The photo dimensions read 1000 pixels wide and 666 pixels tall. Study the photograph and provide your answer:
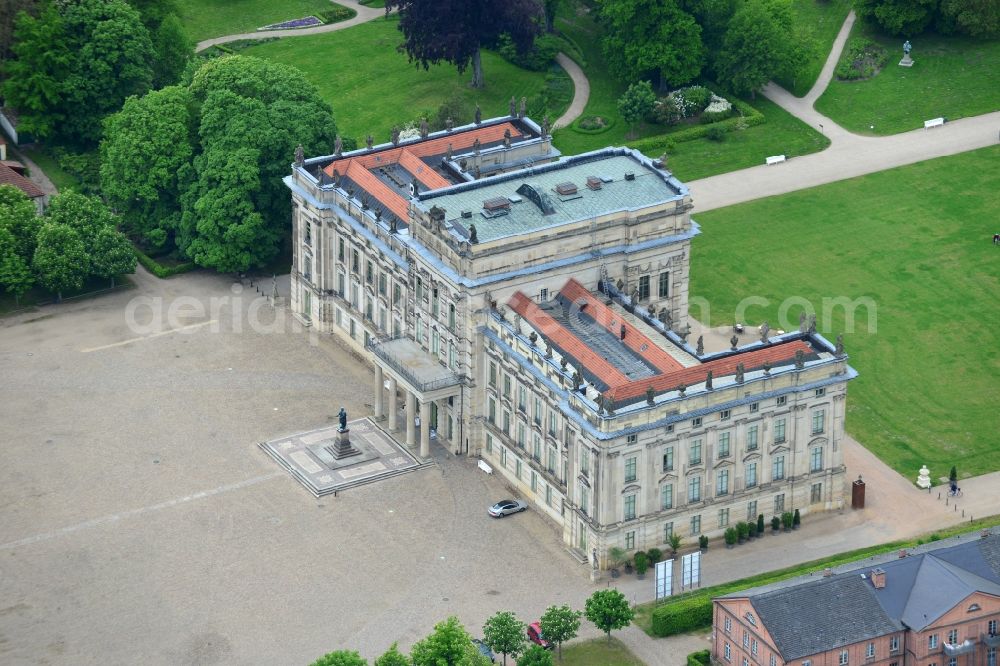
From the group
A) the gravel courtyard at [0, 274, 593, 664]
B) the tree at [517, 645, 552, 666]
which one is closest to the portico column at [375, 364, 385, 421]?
the gravel courtyard at [0, 274, 593, 664]

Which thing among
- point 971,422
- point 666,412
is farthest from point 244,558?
point 971,422

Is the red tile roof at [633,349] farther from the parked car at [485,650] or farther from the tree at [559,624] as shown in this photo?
the parked car at [485,650]

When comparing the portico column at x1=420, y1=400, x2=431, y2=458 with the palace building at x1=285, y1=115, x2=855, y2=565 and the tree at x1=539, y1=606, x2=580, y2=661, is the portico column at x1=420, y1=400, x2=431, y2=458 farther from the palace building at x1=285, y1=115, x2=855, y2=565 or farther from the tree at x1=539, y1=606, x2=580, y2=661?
the tree at x1=539, y1=606, x2=580, y2=661

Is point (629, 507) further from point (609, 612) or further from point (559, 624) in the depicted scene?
point (559, 624)

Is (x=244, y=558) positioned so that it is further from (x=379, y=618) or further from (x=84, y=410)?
(x=84, y=410)

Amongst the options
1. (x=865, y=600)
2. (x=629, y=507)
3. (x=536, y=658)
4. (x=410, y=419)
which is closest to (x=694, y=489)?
(x=629, y=507)

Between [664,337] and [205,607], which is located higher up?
[664,337]

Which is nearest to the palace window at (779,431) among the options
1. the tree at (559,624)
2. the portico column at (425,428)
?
the tree at (559,624)
